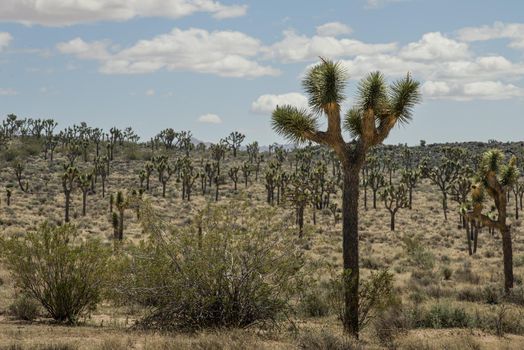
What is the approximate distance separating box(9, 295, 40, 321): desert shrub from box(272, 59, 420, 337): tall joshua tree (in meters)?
7.67

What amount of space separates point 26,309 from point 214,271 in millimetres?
5581

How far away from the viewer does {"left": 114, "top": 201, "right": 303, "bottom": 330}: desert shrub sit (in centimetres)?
1295

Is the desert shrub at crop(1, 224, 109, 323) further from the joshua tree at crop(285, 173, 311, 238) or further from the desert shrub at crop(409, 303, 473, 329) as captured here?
the desert shrub at crop(409, 303, 473, 329)

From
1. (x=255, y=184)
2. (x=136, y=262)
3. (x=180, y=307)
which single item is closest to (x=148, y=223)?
(x=136, y=262)

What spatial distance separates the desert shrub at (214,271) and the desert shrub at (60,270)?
1.37 meters

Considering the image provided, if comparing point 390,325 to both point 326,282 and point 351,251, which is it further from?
point 326,282

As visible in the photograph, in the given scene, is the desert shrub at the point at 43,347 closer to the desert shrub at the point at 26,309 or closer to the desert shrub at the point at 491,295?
the desert shrub at the point at 26,309

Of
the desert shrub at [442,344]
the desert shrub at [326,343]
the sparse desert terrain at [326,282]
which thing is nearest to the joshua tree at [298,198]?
the sparse desert terrain at [326,282]

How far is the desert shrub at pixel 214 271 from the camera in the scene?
12.9 meters

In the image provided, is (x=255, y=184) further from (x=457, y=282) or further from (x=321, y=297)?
(x=321, y=297)

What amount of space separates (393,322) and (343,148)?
485 centimetres

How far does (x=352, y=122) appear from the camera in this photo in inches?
564

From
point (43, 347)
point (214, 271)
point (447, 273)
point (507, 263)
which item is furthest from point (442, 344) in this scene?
point (447, 273)

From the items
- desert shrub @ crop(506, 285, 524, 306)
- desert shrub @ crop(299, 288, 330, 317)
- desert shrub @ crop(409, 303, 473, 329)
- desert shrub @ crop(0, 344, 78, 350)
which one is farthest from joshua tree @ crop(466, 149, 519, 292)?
desert shrub @ crop(0, 344, 78, 350)
